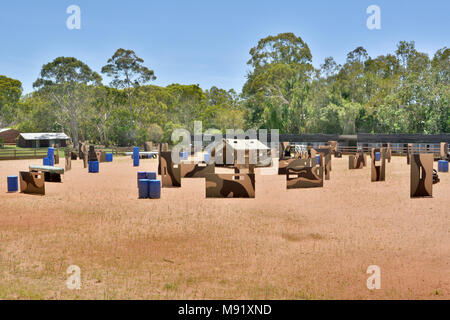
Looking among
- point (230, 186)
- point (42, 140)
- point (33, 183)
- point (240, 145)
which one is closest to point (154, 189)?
point (230, 186)

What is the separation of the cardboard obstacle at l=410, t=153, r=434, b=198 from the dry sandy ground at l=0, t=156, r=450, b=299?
23.9 inches

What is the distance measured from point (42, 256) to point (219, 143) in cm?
2396

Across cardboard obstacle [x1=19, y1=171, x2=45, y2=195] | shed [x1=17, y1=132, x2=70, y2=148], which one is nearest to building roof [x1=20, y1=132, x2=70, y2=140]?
shed [x1=17, y1=132, x2=70, y2=148]

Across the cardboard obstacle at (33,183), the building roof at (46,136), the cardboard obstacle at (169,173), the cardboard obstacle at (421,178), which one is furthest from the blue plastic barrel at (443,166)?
the building roof at (46,136)

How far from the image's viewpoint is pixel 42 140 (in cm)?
7531

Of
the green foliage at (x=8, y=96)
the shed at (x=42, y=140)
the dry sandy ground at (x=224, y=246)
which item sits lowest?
the dry sandy ground at (x=224, y=246)

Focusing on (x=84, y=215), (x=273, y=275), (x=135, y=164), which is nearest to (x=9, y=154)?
(x=135, y=164)

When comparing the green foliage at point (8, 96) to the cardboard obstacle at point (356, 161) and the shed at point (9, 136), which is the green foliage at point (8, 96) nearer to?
the shed at point (9, 136)

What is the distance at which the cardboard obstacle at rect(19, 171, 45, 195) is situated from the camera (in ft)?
59.7

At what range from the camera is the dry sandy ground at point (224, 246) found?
7.52m

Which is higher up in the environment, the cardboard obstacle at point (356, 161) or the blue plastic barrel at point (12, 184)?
the cardboard obstacle at point (356, 161)

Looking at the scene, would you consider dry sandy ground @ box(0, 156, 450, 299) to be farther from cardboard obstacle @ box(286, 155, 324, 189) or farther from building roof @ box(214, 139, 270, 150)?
building roof @ box(214, 139, 270, 150)

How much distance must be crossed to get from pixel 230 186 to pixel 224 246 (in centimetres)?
745

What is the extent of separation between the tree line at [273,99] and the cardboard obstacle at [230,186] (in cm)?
4359
